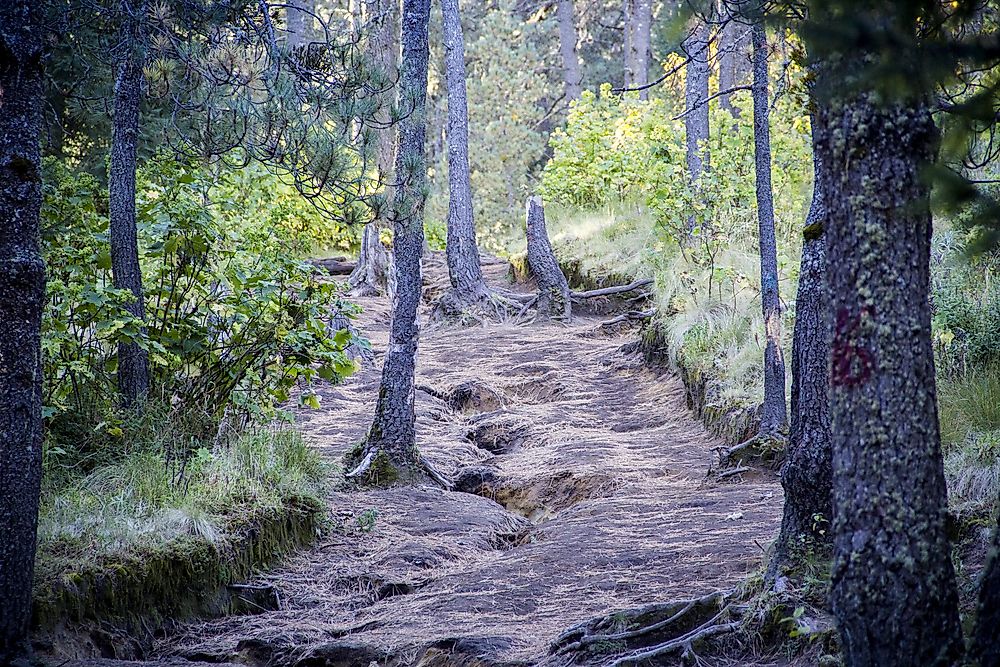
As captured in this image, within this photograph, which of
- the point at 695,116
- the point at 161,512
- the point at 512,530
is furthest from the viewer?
the point at 695,116

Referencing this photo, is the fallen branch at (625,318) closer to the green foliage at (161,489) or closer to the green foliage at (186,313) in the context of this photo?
the green foliage at (186,313)

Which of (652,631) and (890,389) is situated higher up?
(890,389)

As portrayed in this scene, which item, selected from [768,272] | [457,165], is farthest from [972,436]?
[457,165]

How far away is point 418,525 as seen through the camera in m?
6.55

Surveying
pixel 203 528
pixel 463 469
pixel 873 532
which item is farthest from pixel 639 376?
pixel 873 532

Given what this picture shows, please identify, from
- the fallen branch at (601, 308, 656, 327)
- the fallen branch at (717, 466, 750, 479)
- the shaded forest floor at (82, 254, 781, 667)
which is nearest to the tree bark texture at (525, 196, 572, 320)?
the fallen branch at (601, 308, 656, 327)

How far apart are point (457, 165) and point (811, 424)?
35.7 feet

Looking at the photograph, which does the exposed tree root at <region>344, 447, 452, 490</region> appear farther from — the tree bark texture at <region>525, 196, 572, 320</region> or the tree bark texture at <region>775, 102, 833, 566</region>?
the tree bark texture at <region>525, 196, 572, 320</region>

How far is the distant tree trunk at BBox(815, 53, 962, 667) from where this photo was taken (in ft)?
8.60

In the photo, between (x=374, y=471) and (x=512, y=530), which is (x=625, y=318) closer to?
(x=374, y=471)

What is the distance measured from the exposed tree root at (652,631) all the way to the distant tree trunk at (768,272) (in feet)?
9.92

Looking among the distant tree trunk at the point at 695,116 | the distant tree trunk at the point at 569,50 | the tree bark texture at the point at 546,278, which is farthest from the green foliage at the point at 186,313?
the distant tree trunk at the point at 569,50

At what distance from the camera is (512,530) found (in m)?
6.71

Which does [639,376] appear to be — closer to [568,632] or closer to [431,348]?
[431,348]
